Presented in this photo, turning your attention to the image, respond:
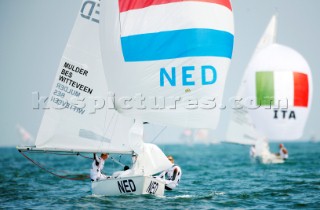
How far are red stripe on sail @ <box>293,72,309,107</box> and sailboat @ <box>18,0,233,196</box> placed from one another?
19204 mm

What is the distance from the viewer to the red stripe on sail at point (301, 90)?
36312 mm

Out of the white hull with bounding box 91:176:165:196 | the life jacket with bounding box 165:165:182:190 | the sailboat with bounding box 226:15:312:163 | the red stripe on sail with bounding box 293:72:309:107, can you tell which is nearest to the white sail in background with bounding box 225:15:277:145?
the sailboat with bounding box 226:15:312:163

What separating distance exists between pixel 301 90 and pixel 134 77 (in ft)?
69.2

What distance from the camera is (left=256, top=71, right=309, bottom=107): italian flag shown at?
36406 millimetres

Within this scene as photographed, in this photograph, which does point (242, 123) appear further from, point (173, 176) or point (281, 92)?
point (173, 176)

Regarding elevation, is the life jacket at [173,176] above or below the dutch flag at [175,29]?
below

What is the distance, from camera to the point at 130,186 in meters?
18.0

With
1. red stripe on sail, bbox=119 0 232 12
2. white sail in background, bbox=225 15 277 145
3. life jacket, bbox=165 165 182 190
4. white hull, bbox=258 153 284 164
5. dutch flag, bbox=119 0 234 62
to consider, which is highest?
red stripe on sail, bbox=119 0 232 12

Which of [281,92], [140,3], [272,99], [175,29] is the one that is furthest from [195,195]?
[272,99]

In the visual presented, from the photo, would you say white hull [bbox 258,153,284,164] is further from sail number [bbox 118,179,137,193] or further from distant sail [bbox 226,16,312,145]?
sail number [bbox 118,179,137,193]

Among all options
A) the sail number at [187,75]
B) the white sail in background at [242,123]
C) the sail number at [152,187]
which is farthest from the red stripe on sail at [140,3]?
the white sail in background at [242,123]

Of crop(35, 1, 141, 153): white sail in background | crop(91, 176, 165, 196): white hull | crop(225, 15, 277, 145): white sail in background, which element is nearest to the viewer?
crop(91, 176, 165, 196): white hull

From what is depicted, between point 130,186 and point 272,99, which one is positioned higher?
point 272,99

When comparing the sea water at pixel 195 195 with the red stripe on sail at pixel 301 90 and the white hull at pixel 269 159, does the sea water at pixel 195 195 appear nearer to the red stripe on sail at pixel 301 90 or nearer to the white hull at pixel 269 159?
the red stripe on sail at pixel 301 90
